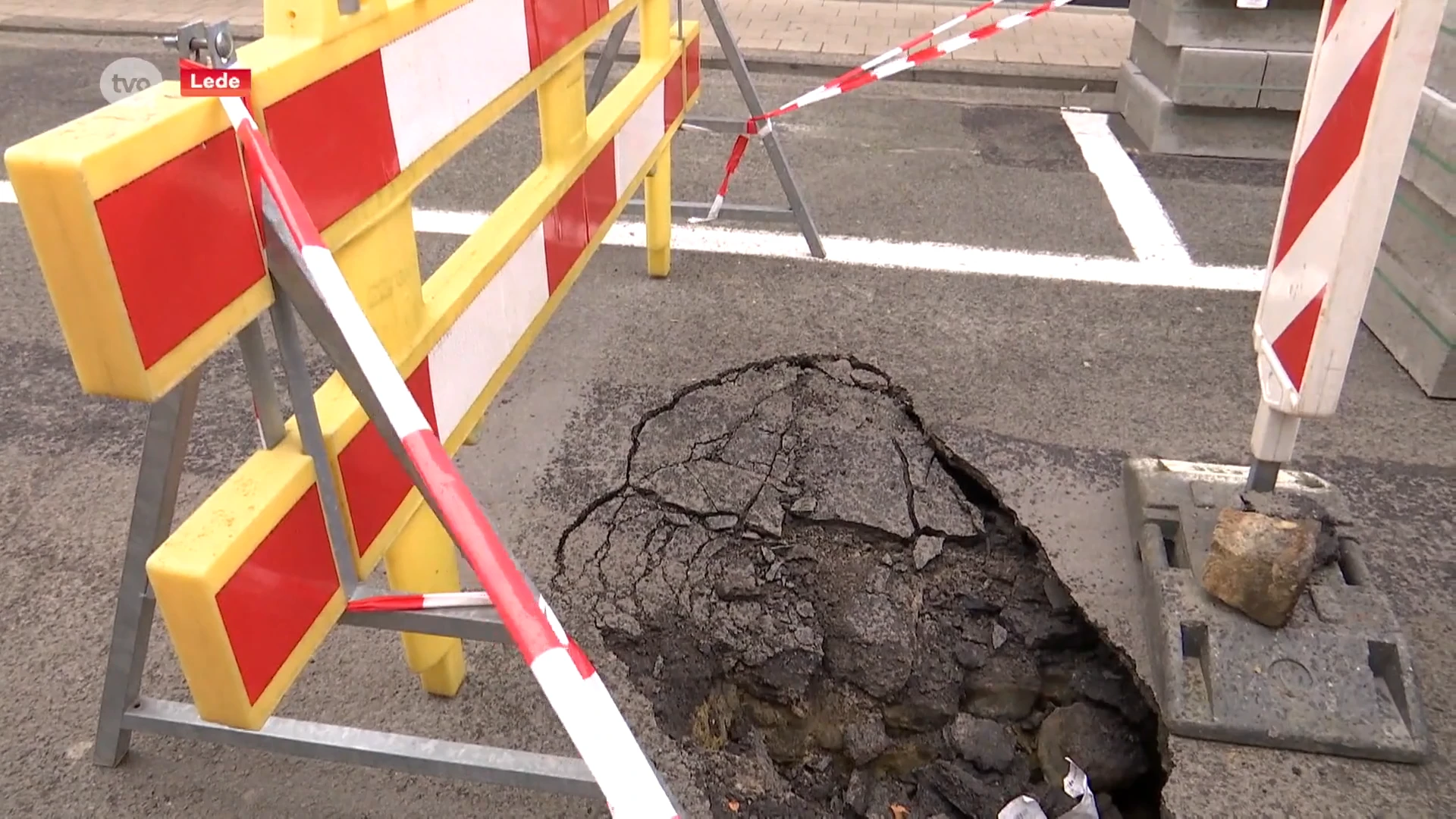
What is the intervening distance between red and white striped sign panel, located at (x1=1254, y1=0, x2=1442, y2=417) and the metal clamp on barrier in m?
1.64

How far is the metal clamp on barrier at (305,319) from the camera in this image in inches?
45.1

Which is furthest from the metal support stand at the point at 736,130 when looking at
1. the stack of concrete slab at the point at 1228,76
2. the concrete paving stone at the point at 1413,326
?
the stack of concrete slab at the point at 1228,76

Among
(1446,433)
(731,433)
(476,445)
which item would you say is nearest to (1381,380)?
(1446,433)

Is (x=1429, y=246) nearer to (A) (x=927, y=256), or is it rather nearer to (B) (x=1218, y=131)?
(A) (x=927, y=256)

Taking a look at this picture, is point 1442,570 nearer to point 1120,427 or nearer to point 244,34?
point 1120,427

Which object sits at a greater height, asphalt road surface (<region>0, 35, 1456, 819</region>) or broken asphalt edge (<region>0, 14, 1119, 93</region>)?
broken asphalt edge (<region>0, 14, 1119, 93</region>)

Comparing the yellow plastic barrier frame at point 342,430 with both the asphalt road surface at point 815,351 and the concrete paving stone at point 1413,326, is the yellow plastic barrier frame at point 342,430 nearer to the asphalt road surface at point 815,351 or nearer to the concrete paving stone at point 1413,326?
the asphalt road surface at point 815,351

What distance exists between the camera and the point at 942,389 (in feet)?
11.1

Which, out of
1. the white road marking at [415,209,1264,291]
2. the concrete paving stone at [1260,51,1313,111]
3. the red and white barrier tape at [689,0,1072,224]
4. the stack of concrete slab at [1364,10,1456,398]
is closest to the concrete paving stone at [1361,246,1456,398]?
the stack of concrete slab at [1364,10,1456,398]

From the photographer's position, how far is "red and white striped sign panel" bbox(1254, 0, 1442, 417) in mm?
1896

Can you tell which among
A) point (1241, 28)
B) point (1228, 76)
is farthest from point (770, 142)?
point (1241, 28)

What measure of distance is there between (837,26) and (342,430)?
691 centimetres

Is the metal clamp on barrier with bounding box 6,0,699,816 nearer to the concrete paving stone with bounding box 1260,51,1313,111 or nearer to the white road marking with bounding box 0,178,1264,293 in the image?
the white road marking with bounding box 0,178,1264,293

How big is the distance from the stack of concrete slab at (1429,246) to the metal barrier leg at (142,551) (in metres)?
3.53
